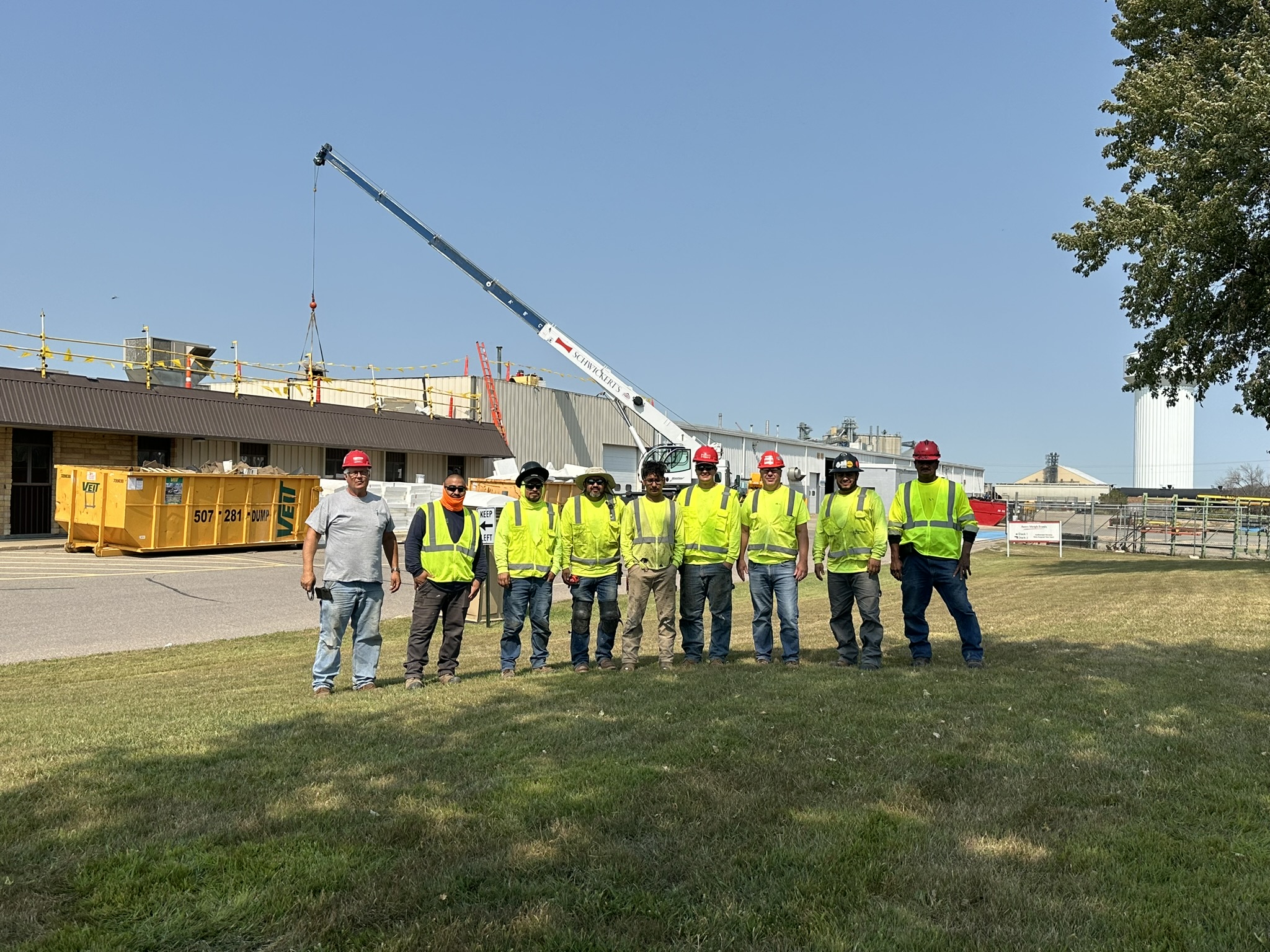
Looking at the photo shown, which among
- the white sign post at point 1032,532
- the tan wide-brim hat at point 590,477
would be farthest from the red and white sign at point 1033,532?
the tan wide-brim hat at point 590,477

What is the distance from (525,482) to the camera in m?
9.28

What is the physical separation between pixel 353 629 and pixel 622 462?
1498 inches

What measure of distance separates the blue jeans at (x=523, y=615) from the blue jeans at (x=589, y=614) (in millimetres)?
271

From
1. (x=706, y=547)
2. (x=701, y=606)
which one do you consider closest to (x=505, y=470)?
(x=701, y=606)

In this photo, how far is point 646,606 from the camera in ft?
30.4

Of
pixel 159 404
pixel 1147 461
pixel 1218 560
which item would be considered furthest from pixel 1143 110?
pixel 1147 461

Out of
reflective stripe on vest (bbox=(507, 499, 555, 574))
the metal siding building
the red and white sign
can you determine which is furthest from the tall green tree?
reflective stripe on vest (bbox=(507, 499, 555, 574))

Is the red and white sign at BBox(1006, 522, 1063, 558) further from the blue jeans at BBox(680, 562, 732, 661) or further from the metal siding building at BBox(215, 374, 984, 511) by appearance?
the blue jeans at BBox(680, 562, 732, 661)

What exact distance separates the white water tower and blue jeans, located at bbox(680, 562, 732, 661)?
132 m

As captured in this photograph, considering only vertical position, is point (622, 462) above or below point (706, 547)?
above

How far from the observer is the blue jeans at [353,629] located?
8.25 m

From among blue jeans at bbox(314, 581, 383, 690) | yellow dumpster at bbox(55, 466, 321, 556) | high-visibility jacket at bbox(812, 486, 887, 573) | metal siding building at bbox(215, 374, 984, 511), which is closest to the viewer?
blue jeans at bbox(314, 581, 383, 690)

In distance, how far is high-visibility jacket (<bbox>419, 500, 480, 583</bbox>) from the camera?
8891 mm

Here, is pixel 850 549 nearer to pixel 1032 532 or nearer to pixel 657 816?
pixel 657 816
